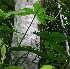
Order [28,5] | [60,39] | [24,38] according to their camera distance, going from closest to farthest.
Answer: [60,39]
[24,38]
[28,5]

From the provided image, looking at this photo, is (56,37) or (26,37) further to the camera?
(26,37)

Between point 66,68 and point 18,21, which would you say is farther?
point 18,21

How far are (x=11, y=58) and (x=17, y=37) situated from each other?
0.14 m

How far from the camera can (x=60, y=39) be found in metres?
1.12

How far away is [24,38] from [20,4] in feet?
0.92

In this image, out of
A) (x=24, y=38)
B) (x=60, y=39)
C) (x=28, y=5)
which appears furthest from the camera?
(x=28, y=5)

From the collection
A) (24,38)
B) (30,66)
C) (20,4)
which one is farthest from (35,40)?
(20,4)

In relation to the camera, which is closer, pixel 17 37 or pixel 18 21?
pixel 17 37

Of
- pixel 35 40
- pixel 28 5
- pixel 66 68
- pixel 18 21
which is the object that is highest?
pixel 28 5

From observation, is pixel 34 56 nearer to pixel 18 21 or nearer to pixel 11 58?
pixel 11 58

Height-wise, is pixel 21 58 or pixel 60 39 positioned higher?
pixel 60 39

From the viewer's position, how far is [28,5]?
134 centimetres

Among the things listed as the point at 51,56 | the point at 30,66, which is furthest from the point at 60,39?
the point at 30,66

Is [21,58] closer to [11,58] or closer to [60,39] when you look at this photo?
[11,58]
